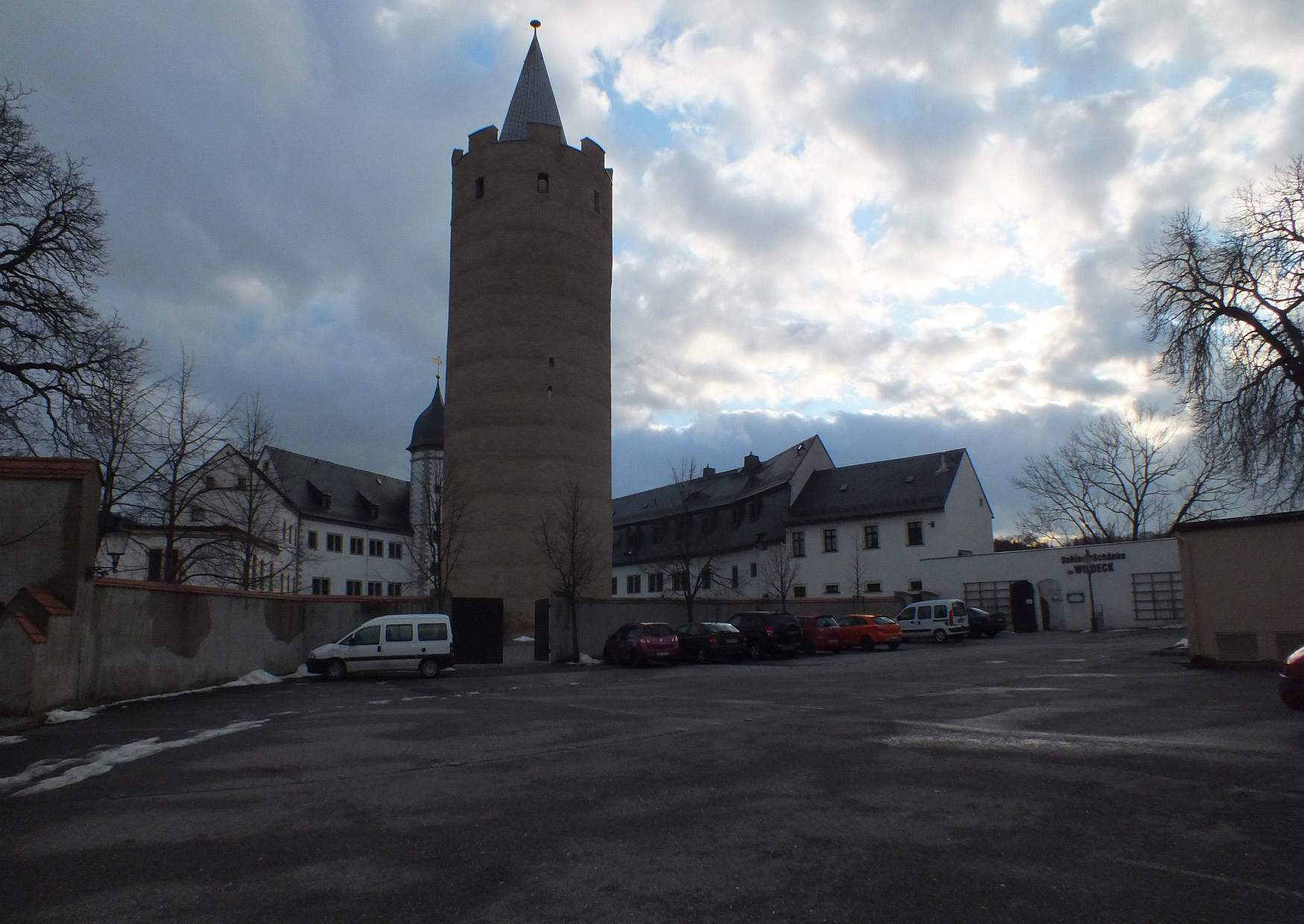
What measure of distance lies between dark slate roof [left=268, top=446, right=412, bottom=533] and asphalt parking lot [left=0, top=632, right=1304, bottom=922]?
177 ft

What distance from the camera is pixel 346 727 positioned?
44.3 feet

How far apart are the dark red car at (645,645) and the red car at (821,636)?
7119 mm

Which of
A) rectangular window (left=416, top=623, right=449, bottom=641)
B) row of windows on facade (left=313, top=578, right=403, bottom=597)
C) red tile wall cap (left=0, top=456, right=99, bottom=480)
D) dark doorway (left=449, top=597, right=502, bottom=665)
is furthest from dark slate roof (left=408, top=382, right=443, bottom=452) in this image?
red tile wall cap (left=0, top=456, right=99, bottom=480)

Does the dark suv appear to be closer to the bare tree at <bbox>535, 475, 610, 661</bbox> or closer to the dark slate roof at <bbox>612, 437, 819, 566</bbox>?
the bare tree at <bbox>535, 475, 610, 661</bbox>

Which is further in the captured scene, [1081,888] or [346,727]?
[346,727]

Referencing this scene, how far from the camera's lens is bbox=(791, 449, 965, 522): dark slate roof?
54844 millimetres

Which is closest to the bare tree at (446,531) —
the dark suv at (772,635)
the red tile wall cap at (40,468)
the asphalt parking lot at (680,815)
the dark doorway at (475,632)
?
the dark doorway at (475,632)

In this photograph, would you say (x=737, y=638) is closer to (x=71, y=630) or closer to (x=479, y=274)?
(x=71, y=630)

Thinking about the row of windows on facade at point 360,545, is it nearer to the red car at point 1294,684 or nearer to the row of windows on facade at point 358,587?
the row of windows on facade at point 358,587

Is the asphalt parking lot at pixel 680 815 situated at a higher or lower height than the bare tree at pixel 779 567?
lower

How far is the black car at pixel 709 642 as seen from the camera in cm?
3050

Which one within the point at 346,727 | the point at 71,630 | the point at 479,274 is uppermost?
the point at 479,274

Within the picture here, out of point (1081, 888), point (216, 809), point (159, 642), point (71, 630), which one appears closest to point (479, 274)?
point (159, 642)

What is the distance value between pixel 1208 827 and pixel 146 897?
6875mm
